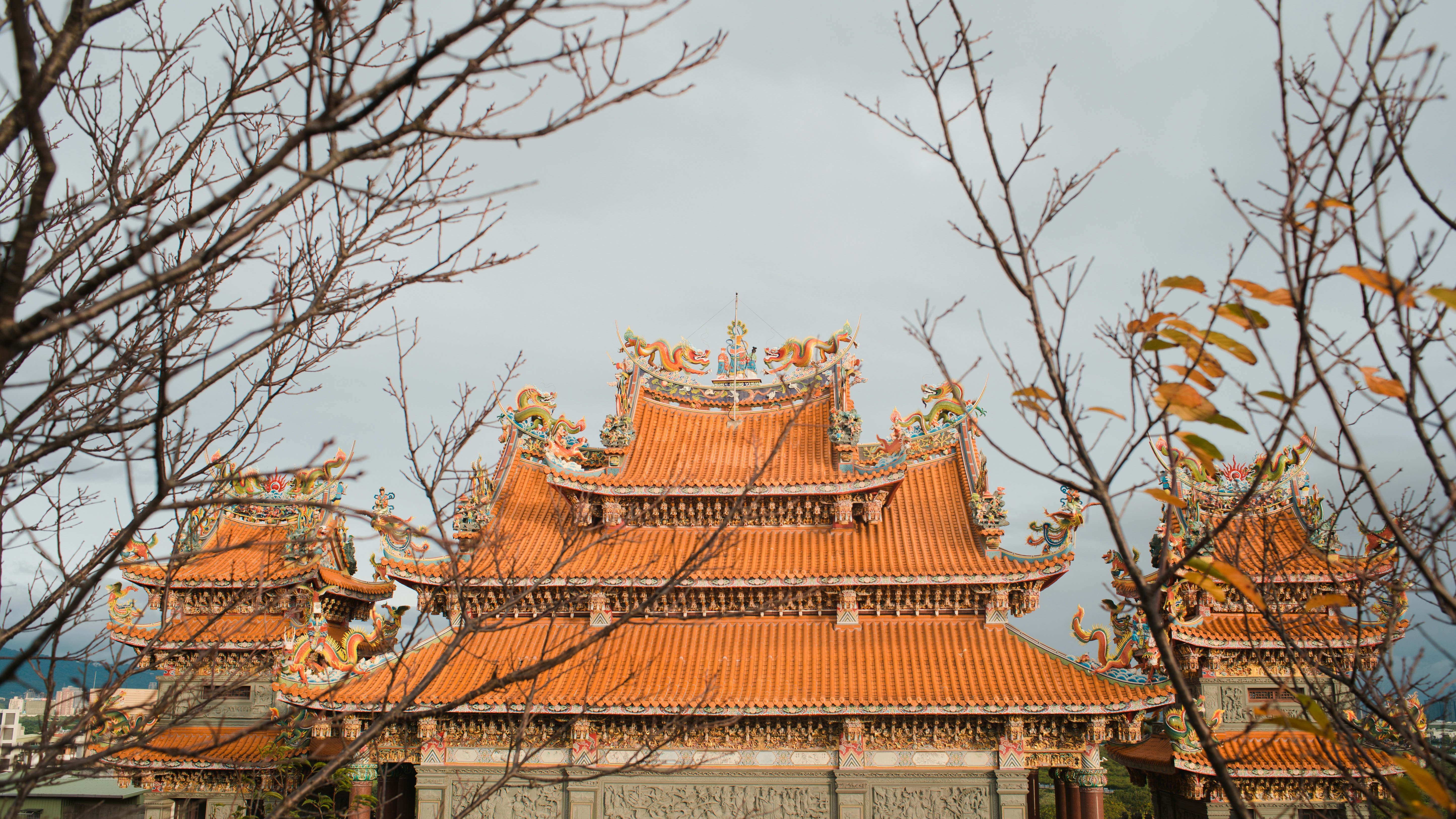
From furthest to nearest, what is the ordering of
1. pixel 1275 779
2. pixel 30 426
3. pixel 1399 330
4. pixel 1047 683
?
pixel 1275 779, pixel 1047 683, pixel 30 426, pixel 1399 330

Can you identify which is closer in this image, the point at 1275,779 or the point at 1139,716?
the point at 1139,716

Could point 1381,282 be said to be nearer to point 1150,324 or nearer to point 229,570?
point 1150,324

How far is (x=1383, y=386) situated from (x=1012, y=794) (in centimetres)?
1127

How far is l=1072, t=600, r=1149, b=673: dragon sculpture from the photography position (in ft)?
41.5

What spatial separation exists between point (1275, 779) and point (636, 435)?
37.9ft

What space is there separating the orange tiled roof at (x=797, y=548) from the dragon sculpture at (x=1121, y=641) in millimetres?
1081

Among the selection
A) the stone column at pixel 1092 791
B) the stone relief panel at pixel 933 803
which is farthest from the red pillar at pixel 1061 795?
the stone relief panel at pixel 933 803

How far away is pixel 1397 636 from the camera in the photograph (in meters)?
5.52

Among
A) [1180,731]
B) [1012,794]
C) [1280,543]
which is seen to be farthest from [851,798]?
[1280,543]

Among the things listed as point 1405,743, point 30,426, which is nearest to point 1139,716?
point 1405,743

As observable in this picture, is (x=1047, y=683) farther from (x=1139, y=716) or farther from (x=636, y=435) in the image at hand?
(x=636, y=435)

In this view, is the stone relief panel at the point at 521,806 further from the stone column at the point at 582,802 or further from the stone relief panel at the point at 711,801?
the stone relief panel at the point at 711,801

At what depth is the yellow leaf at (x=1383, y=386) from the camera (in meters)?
2.87

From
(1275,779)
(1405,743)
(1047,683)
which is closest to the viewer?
(1405,743)
